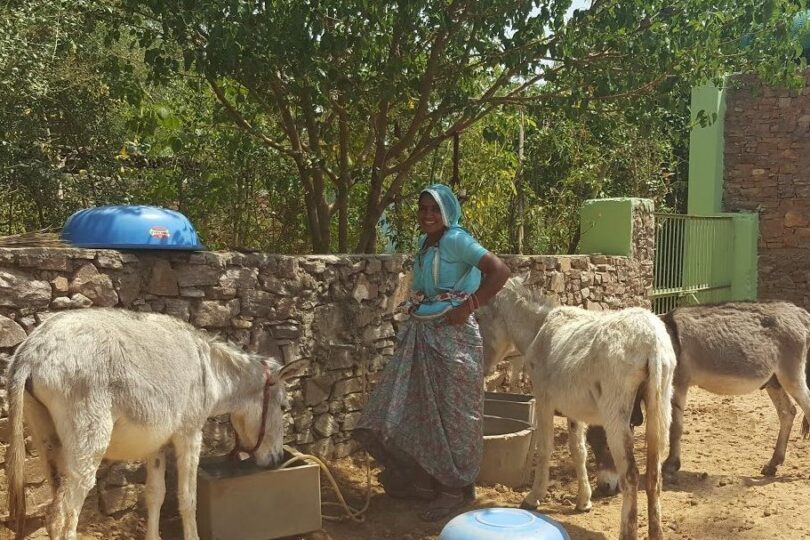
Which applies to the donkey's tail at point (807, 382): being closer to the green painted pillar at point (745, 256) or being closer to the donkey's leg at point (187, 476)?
the donkey's leg at point (187, 476)

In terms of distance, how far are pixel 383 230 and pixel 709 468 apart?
4.26m

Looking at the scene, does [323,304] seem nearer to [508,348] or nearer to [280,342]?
[280,342]

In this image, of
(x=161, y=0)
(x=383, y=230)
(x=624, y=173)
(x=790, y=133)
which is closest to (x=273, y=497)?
(x=161, y=0)

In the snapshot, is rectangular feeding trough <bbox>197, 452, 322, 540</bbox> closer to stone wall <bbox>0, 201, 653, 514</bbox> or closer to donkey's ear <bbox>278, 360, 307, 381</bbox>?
donkey's ear <bbox>278, 360, 307, 381</bbox>

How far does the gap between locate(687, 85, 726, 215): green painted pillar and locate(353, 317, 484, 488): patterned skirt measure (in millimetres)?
9477

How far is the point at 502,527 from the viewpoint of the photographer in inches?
133

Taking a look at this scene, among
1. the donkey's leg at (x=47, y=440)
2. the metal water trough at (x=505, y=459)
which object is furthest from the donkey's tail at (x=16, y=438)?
the metal water trough at (x=505, y=459)

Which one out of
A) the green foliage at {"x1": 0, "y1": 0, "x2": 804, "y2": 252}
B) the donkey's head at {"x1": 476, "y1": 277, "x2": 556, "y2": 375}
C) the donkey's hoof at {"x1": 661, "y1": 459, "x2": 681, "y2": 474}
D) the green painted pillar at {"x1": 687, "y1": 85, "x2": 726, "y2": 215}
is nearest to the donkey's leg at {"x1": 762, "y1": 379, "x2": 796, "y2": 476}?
the donkey's hoof at {"x1": 661, "y1": 459, "x2": 681, "y2": 474}

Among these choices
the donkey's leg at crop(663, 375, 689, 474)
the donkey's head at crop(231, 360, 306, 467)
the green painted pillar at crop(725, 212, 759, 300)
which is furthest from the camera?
the green painted pillar at crop(725, 212, 759, 300)

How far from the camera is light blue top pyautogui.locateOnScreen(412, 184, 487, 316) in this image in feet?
15.7

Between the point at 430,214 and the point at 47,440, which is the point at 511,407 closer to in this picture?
the point at 430,214

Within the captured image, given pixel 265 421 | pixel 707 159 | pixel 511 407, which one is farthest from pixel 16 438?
pixel 707 159

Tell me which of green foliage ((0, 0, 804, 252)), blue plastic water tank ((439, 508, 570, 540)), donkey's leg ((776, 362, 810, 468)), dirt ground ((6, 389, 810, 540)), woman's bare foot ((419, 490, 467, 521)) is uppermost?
green foliage ((0, 0, 804, 252))

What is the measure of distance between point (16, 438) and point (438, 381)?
2474 mm
